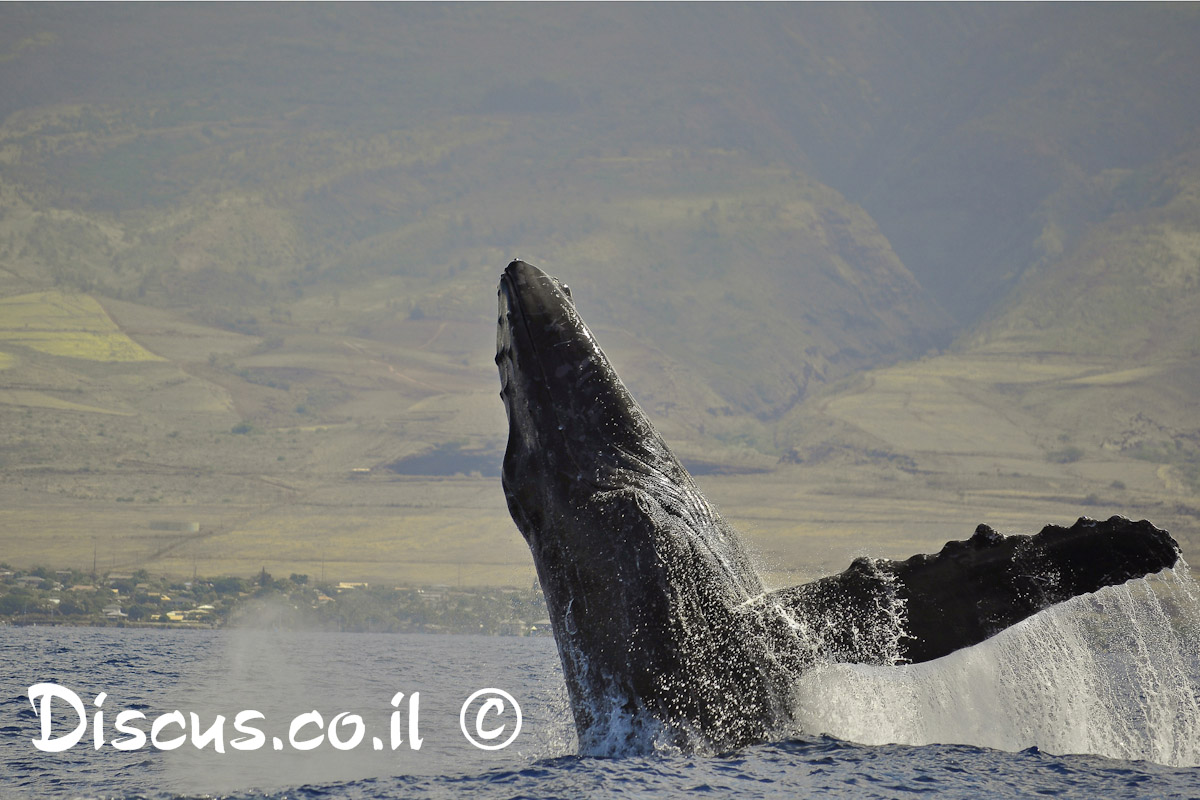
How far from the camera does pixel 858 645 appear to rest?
8578 mm

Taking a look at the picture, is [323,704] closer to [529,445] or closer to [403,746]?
[403,746]

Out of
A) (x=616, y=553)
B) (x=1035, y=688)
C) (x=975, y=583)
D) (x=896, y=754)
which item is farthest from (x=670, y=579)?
(x=1035, y=688)

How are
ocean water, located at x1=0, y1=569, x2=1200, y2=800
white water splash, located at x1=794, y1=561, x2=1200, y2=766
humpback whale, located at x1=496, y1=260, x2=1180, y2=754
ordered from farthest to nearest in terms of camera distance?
1. white water splash, located at x1=794, y1=561, x2=1200, y2=766
2. ocean water, located at x1=0, y1=569, x2=1200, y2=800
3. humpback whale, located at x1=496, y1=260, x2=1180, y2=754

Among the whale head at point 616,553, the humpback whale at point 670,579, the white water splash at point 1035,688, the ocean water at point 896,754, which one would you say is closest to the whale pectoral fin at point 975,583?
the humpback whale at point 670,579

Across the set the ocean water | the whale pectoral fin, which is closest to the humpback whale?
the whale pectoral fin

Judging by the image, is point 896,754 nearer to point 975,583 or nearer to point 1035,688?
point 1035,688

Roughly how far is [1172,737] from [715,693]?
4.78m

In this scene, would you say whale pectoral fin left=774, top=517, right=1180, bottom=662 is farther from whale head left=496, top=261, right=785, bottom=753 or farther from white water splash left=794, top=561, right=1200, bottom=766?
Answer: whale head left=496, top=261, right=785, bottom=753

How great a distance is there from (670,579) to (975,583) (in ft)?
7.05

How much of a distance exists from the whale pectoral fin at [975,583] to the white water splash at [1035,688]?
0.94 feet

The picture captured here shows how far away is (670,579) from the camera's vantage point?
29.9ft

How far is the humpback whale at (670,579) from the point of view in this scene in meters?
8.35

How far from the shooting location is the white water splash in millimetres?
9461

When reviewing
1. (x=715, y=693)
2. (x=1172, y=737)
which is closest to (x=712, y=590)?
(x=715, y=693)
